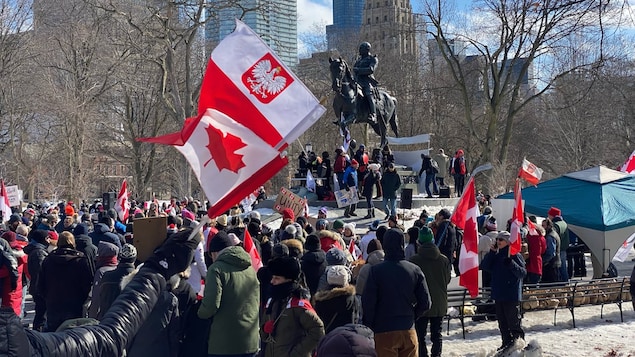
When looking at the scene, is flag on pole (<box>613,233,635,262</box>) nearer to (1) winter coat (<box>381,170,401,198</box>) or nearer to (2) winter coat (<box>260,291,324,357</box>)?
(1) winter coat (<box>381,170,401,198</box>)

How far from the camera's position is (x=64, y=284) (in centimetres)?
769

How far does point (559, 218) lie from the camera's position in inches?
536

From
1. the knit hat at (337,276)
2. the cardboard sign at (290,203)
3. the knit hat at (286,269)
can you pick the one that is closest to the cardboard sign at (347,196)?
the cardboard sign at (290,203)

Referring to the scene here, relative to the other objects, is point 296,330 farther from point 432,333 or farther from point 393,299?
point 432,333

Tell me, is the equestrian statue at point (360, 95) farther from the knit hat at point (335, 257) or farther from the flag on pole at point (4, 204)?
the knit hat at point (335, 257)

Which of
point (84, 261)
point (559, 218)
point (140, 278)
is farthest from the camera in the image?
point (559, 218)

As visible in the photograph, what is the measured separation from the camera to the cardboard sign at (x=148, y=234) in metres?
4.91

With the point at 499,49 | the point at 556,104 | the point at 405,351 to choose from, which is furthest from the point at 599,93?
the point at 405,351

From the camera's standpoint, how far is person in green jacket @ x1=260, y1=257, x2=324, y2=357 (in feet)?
17.7

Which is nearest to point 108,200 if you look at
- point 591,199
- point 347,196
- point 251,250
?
point 347,196

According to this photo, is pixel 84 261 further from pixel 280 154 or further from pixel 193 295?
pixel 280 154

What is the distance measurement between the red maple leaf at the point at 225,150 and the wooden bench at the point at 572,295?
6.57 meters

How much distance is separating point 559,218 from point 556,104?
41084 mm

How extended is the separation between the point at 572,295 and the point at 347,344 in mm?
8429
